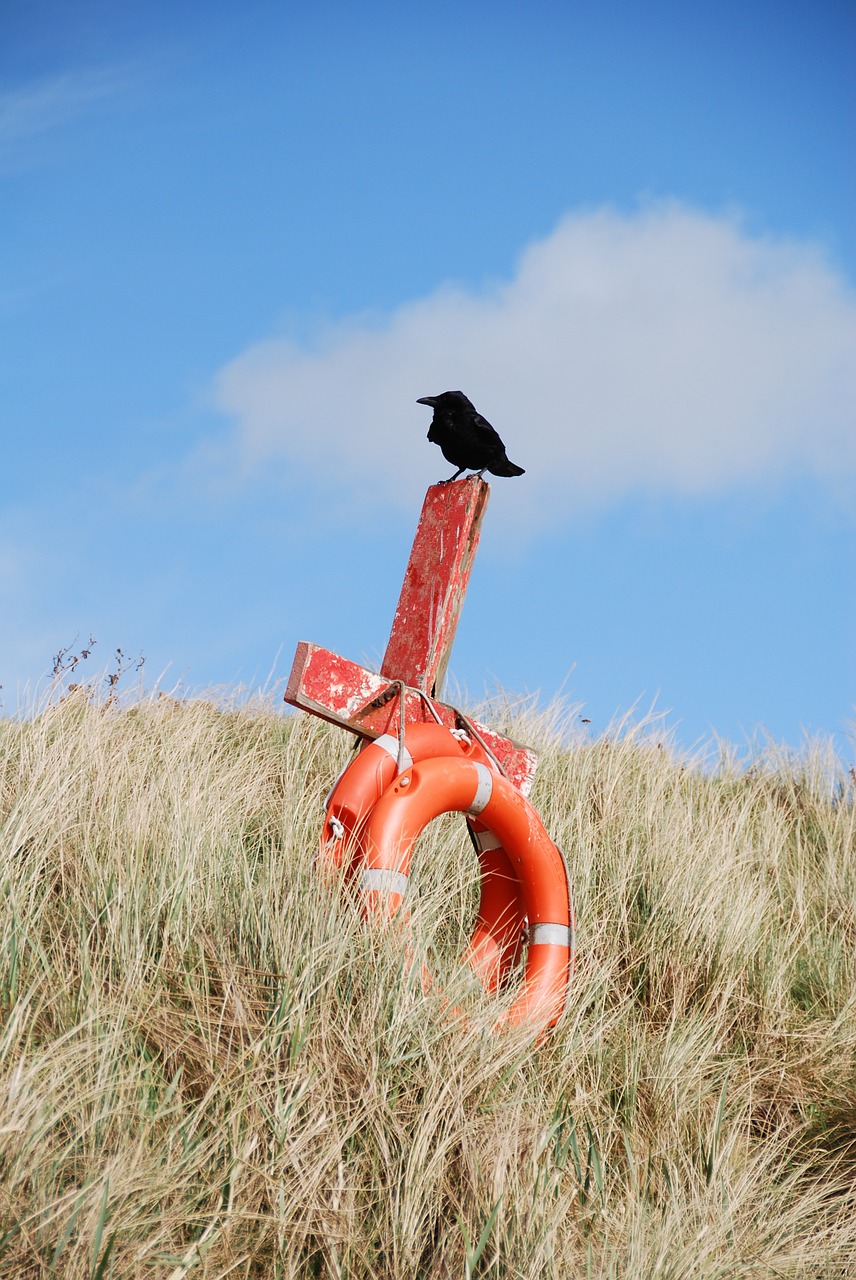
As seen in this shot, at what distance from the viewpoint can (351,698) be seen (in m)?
3.55

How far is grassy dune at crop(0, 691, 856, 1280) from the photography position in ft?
7.07

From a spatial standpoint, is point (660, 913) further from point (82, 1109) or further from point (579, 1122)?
point (82, 1109)

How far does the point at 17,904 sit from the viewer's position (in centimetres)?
279

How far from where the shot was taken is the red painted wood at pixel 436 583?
372 cm

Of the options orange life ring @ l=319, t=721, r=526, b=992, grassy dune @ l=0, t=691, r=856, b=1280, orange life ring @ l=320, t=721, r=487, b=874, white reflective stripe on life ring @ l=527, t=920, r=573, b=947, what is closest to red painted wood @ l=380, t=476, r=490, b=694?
orange life ring @ l=319, t=721, r=526, b=992

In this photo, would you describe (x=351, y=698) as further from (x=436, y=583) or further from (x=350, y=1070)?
(x=350, y=1070)

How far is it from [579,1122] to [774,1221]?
535mm

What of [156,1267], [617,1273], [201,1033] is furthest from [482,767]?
[156,1267]

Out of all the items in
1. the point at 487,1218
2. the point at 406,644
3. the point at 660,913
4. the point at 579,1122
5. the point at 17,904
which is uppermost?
the point at 406,644

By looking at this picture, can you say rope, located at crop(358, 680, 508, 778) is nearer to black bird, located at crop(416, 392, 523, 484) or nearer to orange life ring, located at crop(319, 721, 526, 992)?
orange life ring, located at crop(319, 721, 526, 992)

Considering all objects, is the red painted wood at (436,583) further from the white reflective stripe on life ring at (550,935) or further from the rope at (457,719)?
the white reflective stripe on life ring at (550,935)

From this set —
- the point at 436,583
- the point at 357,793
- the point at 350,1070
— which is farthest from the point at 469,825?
the point at 350,1070

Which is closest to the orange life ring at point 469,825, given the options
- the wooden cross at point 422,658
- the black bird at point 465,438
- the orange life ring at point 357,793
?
the orange life ring at point 357,793

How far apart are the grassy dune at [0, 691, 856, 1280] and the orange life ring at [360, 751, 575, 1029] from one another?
4.7 inches
